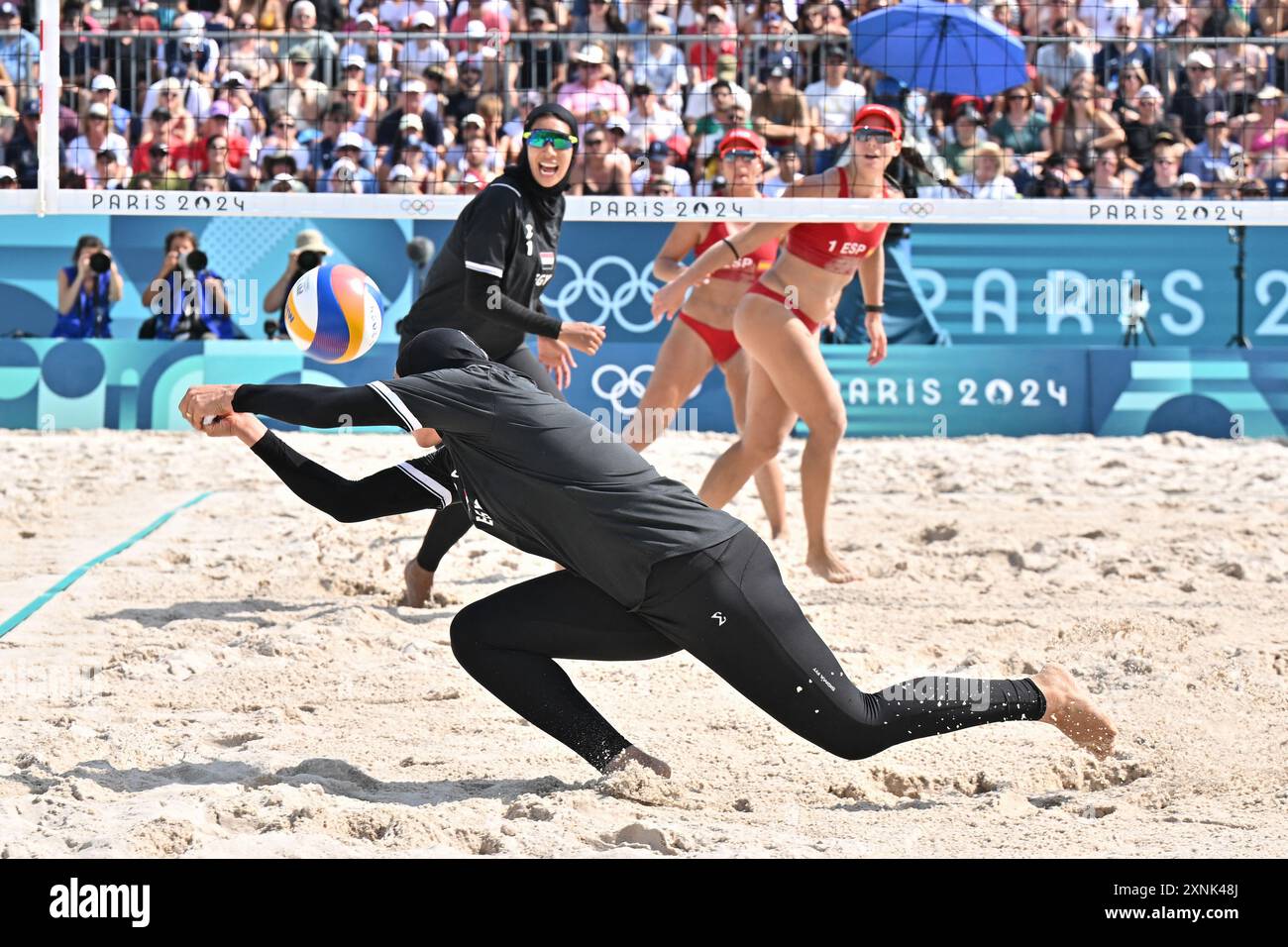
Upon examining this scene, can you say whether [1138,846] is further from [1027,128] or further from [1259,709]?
[1027,128]

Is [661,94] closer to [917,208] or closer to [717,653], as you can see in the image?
[917,208]

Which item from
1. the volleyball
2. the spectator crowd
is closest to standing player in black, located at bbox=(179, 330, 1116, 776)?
the volleyball

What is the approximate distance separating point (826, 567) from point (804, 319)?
1.02 meters

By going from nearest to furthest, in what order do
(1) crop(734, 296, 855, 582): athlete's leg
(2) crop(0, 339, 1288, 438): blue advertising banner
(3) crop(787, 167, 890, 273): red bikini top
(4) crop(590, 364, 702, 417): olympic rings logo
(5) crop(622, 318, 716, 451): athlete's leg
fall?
1. (1) crop(734, 296, 855, 582): athlete's leg
2. (3) crop(787, 167, 890, 273): red bikini top
3. (5) crop(622, 318, 716, 451): athlete's leg
4. (2) crop(0, 339, 1288, 438): blue advertising banner
5. (4) crop(590, 364, 702, 417): olympic rings logo

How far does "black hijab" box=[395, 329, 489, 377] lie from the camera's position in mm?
3580

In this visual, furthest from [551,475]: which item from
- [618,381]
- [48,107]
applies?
[618,381]

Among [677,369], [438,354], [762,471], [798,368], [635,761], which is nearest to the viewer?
[438,354]

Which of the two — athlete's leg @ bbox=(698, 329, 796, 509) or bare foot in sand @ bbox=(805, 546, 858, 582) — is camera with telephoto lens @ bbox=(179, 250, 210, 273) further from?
bare foot in sand @ bbox=(805, 546, 858, 582)

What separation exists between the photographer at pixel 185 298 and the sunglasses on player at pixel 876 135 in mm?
6393

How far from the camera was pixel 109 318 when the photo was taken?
1159 cm

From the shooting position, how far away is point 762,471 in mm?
7027

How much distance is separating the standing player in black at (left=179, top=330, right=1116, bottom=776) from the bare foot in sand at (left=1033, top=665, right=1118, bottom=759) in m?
0.02

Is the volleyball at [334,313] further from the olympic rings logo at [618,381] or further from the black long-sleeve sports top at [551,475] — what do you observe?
the olympic rings logo at [618,381]

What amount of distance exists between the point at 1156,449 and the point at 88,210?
6.91 metres
